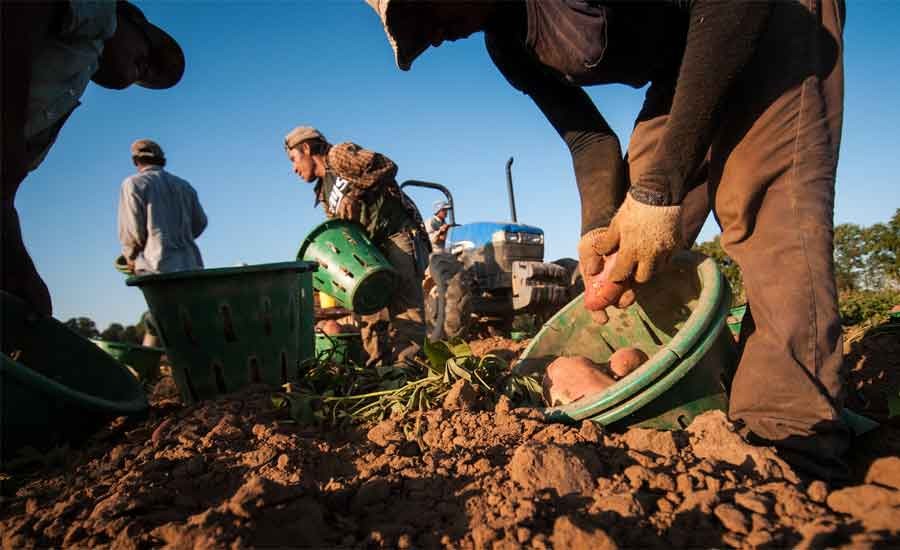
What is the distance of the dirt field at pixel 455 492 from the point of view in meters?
0.88

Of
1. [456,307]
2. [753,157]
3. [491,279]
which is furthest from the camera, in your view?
[491,279]

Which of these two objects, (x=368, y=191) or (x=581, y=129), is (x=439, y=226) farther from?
(x=581, y=129)

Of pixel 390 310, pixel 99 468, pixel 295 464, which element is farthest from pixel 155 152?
pixel 295 464

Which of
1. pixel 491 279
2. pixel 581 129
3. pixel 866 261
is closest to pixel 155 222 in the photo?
pixel 491 279

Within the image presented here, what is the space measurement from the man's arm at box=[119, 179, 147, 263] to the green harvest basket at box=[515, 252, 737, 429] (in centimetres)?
390

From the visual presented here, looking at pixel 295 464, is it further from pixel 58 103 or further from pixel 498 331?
pixel 498 331

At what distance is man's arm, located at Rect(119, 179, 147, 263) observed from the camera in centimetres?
437

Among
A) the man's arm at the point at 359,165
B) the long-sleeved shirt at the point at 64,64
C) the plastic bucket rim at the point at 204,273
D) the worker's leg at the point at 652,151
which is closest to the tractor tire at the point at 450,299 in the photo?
the man's arm at the point at 359,165

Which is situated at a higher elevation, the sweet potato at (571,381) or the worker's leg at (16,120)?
the worker's leg at (16,120)

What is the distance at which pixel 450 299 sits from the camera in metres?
5.50

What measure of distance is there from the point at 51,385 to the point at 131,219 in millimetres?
3299

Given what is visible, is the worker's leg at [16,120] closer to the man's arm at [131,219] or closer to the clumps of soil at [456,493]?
the clumps of soil at [456,493]

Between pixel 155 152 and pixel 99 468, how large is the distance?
4.08 m

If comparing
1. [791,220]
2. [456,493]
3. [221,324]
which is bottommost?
[456,493]
